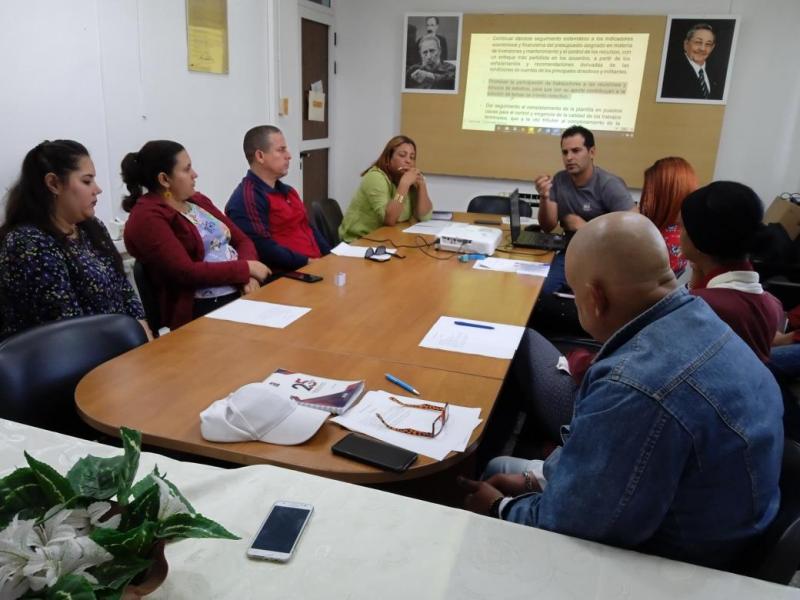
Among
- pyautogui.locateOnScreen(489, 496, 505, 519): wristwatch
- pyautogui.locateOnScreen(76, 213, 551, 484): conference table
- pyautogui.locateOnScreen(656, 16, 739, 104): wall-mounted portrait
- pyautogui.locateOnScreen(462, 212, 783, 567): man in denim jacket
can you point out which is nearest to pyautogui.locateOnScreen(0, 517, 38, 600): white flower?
pyautogui.locateOnScreen(76, 213, 551, 484): conference table

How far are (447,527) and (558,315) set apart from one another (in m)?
2.07

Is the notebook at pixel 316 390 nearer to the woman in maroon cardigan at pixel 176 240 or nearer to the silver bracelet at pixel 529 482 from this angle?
the silver bracelet at pixel 529 482

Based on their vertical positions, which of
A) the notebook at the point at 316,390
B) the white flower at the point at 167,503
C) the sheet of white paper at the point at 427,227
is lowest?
the notebook at the point at 316,390

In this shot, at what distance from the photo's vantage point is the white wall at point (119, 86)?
2.50m

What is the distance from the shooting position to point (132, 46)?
3.04 meters

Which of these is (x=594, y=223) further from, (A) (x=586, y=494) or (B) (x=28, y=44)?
(B) (x=28, y=44)

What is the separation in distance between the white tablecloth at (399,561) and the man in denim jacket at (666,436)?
0.07 metres

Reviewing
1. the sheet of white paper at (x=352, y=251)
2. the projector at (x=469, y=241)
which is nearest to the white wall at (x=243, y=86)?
the sheet of white paper at (x=352, y=251)

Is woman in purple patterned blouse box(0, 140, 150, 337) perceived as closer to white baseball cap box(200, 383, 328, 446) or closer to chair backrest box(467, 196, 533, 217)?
white baseball cap box(200, 383, 328, 446)

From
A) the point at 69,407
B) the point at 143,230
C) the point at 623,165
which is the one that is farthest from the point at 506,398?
the point at 623,165

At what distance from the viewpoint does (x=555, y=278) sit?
3072 mm

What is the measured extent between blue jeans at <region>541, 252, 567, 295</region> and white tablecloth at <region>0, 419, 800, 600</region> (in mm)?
1979

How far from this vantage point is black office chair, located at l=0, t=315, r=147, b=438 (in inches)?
54.3

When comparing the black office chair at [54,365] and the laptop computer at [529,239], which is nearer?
the black office chair at [54,365]
